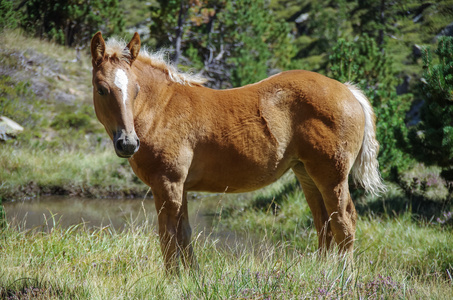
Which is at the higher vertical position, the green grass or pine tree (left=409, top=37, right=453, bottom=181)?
pine tree (left=409, top=37, right=453, bottom=181)

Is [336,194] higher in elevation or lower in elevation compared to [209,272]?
higher

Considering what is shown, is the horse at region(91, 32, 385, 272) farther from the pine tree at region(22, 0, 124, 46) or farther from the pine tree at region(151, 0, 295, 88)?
the pine tree at region(151, 0, 295, 88)

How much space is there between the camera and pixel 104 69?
3375 millimetres

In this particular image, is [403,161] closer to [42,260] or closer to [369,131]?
[369,131]

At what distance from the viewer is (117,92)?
10.8 feet

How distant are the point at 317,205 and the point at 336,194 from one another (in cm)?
→ 41

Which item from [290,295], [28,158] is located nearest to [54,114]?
[28,158]

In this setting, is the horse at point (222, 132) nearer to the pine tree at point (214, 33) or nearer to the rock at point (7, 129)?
the rock at point (7, 129)

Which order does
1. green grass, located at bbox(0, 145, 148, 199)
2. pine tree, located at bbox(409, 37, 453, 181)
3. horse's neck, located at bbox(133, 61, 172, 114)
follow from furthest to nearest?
1. green grass, located at bbox(0, 145, 148, 199)
2. pine tree, located at bbox(409, 37, 453, 181)
3. horse's neck, located at bbox(133, 61, 172, 114)

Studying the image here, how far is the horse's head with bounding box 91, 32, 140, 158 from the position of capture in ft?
10.6

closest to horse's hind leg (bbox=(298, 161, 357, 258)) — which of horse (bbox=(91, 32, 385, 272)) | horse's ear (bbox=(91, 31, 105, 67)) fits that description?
horse (bbox=(91, 32, 385, 272))

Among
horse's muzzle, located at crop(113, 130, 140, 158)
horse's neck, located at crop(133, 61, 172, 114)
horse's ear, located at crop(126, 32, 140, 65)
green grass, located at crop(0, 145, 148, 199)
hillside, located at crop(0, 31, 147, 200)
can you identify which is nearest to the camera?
horse's muzzle, located at crop(113, 130, 140, 158)

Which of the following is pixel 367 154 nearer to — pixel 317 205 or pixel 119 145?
pixel 317 205

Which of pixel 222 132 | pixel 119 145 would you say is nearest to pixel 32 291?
pixel 119 145
